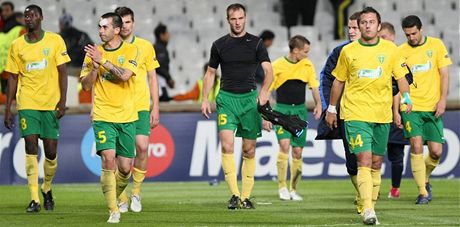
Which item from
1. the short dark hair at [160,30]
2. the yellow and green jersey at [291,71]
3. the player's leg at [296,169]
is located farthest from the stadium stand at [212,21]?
the player's leg at [296,169]

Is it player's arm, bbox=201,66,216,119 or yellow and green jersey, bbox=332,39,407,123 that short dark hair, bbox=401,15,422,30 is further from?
yellow and green jersey, bbox=332,39,407,123

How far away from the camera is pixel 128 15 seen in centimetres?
1495

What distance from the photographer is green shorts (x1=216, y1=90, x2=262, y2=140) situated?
15.2m

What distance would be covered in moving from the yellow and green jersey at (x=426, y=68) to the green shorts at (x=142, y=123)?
3.65 meters

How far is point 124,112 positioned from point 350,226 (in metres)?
2.67

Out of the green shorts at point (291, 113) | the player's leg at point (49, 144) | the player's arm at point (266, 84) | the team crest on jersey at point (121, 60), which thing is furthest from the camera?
the green shorts at point (291, 113)

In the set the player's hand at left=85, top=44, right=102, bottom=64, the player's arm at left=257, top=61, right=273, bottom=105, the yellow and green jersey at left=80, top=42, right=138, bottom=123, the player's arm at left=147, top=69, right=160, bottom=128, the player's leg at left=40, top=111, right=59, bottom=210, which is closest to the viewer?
the player's hand at left=85, top=44, right=102, bottom=64

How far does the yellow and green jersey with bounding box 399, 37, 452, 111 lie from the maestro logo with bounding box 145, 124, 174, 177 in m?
6.17

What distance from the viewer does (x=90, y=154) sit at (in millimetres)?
21547

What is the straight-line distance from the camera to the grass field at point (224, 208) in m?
13.4

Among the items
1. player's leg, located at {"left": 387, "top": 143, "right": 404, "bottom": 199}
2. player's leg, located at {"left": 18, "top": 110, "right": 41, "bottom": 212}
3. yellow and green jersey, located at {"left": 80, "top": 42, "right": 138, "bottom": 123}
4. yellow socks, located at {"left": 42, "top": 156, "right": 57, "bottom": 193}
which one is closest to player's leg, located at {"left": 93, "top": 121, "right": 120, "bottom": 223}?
yellow and green jersey, located at {"left": 80, "top": 42, "right": 138, "bottom": 123}

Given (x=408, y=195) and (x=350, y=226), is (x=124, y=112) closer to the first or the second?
(x=350, y=226)

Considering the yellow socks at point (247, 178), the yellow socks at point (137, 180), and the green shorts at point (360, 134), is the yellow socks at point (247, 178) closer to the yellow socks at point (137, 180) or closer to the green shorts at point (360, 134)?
the yellow socks at point (137, 180)

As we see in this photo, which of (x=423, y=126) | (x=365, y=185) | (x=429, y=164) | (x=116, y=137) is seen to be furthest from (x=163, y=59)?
(x=365, y=185)
